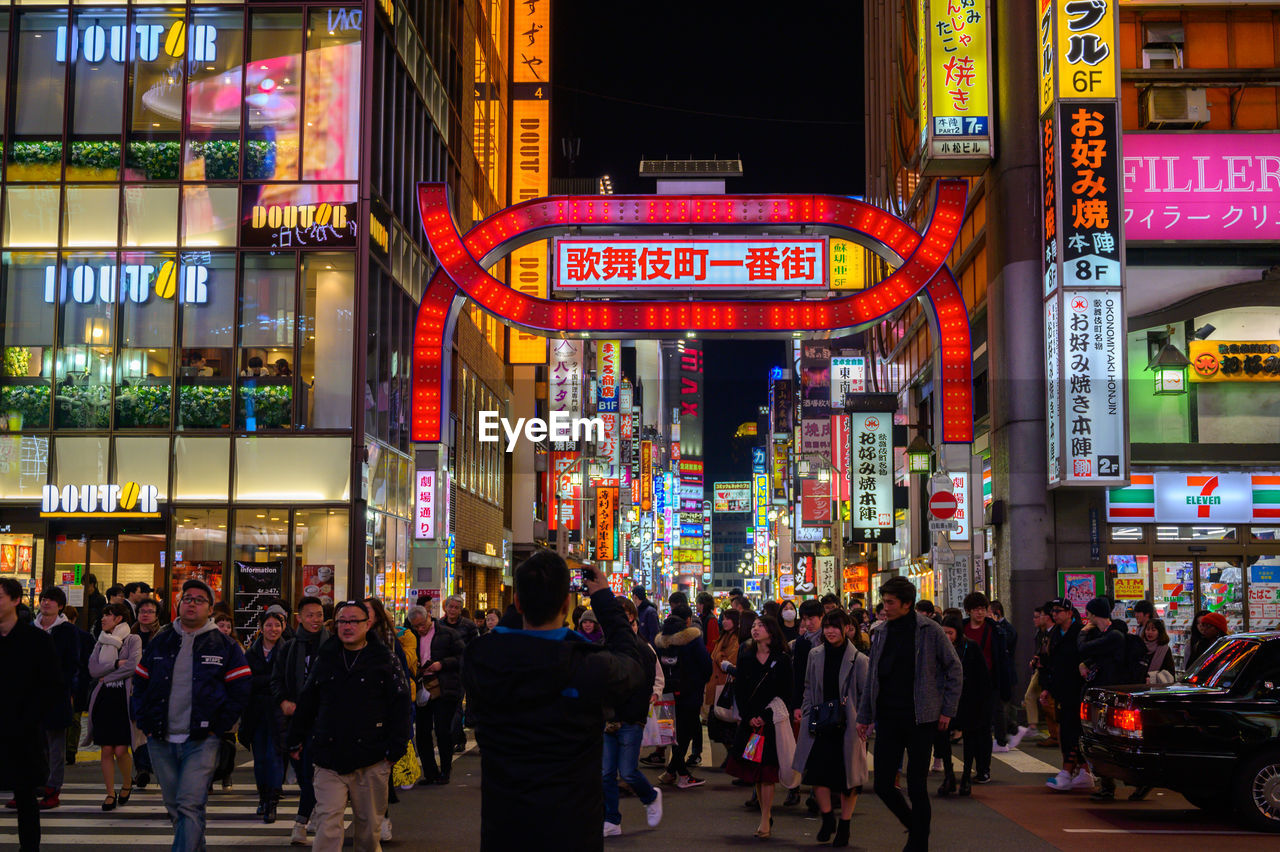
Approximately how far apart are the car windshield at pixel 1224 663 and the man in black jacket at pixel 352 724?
25.6ft

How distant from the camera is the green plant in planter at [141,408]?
86.9 feet

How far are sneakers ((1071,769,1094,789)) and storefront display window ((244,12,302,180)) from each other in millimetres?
19418

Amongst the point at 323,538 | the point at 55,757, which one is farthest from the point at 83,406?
the point at 55,757

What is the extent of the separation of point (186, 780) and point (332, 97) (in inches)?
833

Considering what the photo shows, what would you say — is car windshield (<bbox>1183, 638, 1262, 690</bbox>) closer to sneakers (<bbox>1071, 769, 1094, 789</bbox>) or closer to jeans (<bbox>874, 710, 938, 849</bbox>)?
sneakers (<bbox>1071, 769, 1094, 789</bbox>)

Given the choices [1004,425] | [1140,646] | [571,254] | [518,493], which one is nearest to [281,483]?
[571,254]

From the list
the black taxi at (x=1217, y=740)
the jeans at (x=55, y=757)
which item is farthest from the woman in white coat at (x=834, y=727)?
the jeans at (x=55, y=757)

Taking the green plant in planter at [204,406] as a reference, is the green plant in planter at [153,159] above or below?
above

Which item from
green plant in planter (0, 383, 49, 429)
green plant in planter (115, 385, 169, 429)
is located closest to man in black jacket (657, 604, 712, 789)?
green plant in planter (115, 385, 169, 429)

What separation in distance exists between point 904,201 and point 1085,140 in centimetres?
1761

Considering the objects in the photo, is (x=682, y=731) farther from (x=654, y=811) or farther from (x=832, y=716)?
(x=832, y=716)

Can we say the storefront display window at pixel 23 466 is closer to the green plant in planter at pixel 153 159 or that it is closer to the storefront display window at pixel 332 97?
the green plant in planter at pixel 153 159

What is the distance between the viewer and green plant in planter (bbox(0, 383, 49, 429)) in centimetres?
2650

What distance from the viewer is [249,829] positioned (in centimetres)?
1203
